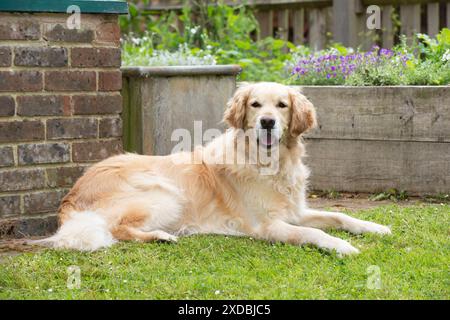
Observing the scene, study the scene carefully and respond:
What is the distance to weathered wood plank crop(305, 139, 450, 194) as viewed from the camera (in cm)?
560

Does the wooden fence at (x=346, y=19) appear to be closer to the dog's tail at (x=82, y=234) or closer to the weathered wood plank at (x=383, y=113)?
the weathered wood plank at (x=383, y=113)

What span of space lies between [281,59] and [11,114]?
4.31 m

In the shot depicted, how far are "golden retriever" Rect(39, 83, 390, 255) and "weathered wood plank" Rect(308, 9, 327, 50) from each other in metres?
4.29

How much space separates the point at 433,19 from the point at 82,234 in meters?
5.16

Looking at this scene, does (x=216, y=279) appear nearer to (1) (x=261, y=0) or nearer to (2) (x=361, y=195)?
(2) (x=361, y=195)

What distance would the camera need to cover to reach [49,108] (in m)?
4.76

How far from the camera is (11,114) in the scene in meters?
4.60

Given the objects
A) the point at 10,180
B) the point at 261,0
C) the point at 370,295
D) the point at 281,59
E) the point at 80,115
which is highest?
the point at 261,0

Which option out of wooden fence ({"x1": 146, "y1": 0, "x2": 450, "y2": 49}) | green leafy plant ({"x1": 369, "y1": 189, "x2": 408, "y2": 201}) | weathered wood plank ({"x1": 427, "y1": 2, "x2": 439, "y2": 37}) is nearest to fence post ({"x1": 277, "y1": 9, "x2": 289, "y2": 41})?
wooden fence ({"x1": 146, "y1": 0, "x2": 450, "y2": 49})

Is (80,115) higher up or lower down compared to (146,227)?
higher up

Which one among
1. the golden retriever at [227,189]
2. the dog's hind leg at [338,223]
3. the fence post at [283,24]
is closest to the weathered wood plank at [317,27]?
the fence post at [283,24]

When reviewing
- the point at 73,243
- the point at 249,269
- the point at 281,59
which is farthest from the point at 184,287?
the point at 281,59

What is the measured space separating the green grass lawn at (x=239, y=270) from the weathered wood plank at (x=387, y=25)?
414cm

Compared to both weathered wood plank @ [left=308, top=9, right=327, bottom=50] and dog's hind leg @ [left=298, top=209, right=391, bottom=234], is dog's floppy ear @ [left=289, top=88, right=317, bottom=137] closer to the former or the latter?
dog's hind leg @ [left=298, top=209, right=391, bottom=234]
